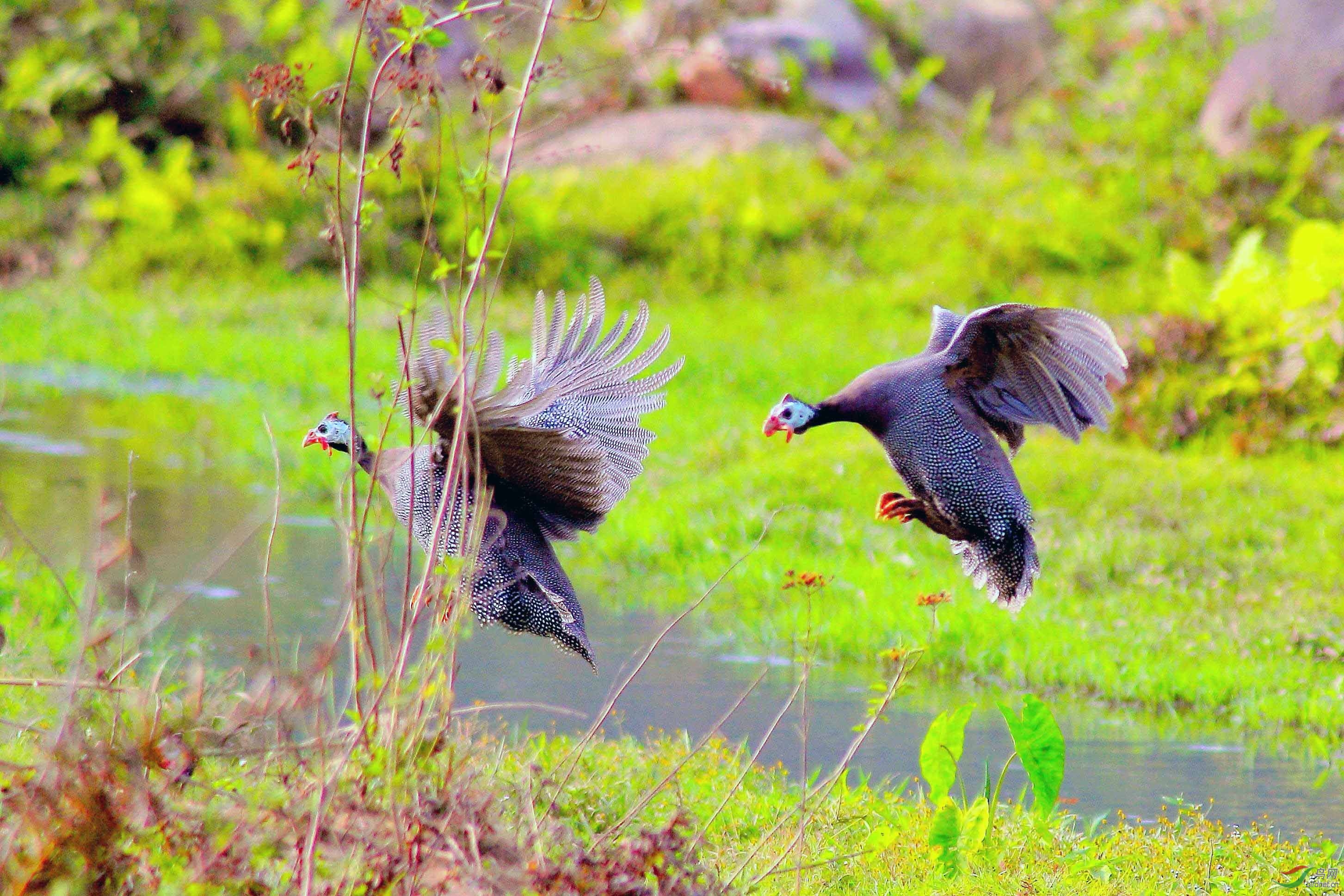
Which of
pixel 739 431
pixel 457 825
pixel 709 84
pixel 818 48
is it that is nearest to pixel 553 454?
pixel 457 825

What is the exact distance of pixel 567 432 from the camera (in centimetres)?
442

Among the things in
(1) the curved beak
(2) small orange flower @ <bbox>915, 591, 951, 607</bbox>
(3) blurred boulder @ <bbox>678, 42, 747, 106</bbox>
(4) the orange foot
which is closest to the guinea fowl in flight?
(1) the curved beak

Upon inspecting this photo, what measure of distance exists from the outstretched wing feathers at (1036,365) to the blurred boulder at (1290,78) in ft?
28.1

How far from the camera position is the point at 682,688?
18.7ft

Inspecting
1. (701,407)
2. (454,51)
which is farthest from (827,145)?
(701,407)

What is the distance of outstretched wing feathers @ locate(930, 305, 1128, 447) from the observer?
4.55 m

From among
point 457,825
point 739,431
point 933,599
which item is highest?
point 933,599

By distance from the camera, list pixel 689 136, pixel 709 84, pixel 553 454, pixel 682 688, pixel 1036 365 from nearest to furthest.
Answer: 1. pixel 553 454
2. pixel 1036 365
3. pixel 682 688
4. pixel 689 136
5. pixel 709 84

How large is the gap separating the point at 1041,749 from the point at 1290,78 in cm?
1001

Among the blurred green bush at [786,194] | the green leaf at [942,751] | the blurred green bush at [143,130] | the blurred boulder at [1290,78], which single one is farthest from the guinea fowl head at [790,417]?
the blurred green bush at [143,130]

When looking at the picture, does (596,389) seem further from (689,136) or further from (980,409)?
(689,136)

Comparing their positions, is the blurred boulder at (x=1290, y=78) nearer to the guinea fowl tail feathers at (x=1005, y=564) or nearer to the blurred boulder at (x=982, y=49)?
the blurred boulder at (x=982, y=49)

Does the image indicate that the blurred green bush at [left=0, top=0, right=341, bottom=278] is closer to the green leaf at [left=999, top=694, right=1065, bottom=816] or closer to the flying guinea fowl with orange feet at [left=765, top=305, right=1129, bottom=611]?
A: the flying guinea fowl with orange feet at [left=765, top=305, right=1129, bottom=611]

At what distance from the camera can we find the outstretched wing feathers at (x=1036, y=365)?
455 cm
